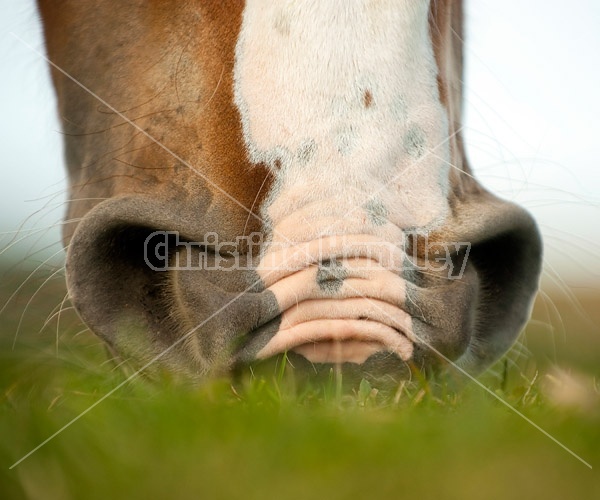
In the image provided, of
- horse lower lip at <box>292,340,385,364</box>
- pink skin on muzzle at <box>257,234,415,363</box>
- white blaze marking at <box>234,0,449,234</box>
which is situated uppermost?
white blaze marking at <box>234,0,449,234</box>

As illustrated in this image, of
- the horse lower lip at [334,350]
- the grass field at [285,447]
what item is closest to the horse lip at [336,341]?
the horse lower lip at [334,350]

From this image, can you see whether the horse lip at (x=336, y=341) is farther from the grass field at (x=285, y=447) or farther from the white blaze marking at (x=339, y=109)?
the white blaze marking at (x=339, y=109)

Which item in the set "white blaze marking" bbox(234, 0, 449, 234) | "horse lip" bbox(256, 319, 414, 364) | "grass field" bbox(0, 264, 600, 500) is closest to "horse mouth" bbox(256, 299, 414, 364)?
"horse lip" bbox(256, 319, 414, 364)

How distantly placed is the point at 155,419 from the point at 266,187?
78 centimetres

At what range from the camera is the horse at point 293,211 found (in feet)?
5.54

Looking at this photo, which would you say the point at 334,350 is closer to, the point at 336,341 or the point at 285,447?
the point at 336,341

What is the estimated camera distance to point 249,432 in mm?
1104

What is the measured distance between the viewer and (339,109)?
181 centimetres

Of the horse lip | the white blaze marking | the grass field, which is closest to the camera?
the grass field

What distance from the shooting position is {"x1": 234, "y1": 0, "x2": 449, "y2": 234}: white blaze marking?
177 cm

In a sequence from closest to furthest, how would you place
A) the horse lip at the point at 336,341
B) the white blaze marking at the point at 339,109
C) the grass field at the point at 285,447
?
1. the grass field at the point at 285,447
2. the horse lip at the point at 336,341
3. the white blaze marking at the point at 339,109

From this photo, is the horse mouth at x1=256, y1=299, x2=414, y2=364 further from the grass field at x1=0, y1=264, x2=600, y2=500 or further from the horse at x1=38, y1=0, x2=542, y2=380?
the grass field at x1=0, y1=264, x2=600, y2=500

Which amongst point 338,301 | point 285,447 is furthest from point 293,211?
point 285,447

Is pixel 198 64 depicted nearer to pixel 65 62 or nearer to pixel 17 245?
pixel 65 62
